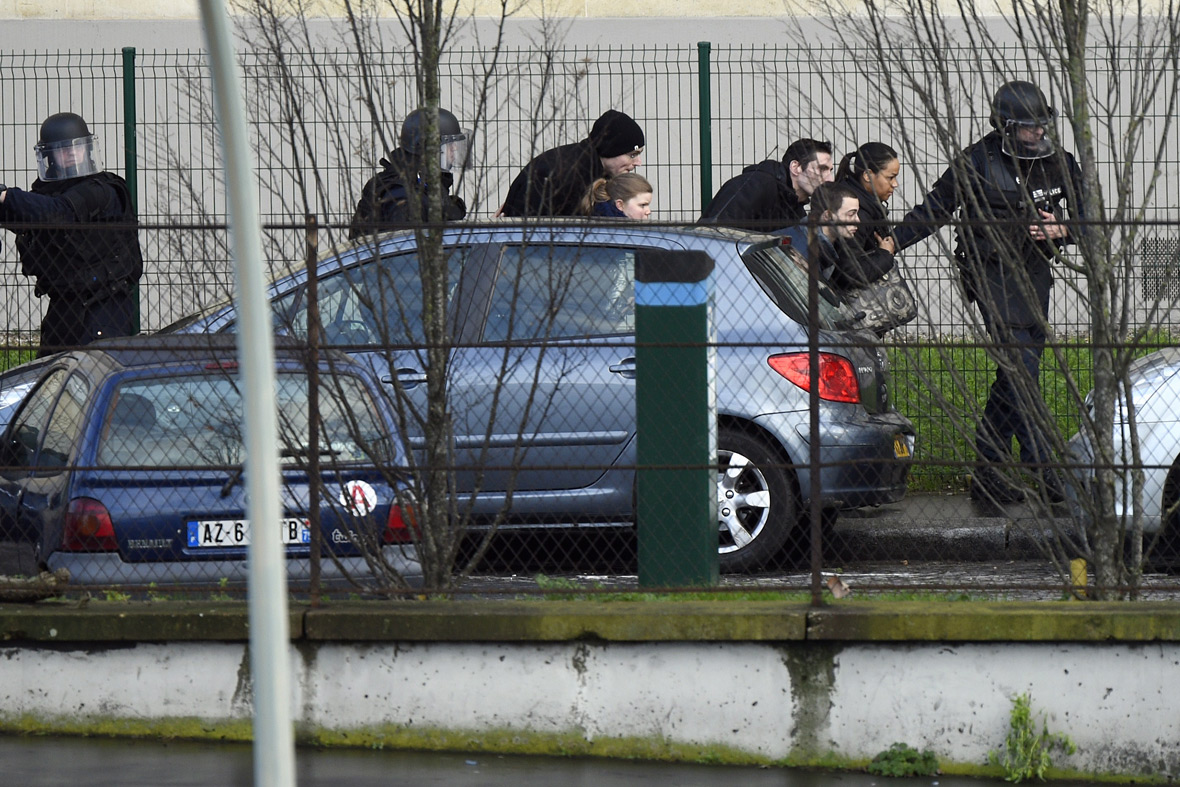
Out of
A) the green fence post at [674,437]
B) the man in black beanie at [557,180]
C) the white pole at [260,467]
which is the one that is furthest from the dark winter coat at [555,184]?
the white pole at [260,467]

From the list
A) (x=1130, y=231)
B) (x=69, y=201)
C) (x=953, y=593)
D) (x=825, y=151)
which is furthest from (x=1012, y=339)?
(x=69, y=201)

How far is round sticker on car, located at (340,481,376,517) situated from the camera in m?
6.33

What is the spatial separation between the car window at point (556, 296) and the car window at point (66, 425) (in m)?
1.62

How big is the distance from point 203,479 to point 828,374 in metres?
2.80

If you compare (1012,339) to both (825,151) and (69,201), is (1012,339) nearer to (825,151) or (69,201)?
(825,151)

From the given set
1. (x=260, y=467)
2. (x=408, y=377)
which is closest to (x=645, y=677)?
(x=408, y=377)

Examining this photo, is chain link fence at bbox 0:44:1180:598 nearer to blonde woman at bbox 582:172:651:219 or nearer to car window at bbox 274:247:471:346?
car window at bbox 274:247:471:346

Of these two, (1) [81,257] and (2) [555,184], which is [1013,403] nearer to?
(2) [555,184]

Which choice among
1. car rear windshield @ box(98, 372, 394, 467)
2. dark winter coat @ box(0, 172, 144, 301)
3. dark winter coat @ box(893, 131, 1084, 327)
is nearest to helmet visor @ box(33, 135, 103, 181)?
dark winter coat @ box(0, 172, 144, 301)

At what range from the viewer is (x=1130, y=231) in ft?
20.8

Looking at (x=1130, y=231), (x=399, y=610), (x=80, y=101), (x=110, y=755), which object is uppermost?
(x=80, y=101)

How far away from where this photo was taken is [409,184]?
21.1 ft

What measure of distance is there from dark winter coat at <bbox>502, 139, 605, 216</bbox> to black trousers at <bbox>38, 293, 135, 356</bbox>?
1.90 metres

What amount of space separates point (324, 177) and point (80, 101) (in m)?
6.21
